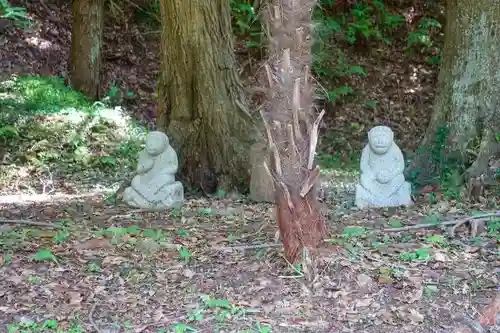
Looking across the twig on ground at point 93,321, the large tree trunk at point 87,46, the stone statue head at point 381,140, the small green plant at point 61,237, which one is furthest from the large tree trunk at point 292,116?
the large tree trunk at point 87,46

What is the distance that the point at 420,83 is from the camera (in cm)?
1514

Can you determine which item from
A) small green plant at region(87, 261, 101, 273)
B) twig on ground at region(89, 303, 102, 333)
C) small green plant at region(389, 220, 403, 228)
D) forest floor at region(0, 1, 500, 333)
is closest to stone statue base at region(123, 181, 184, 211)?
forest floor at region(0, 1, 500, 333)

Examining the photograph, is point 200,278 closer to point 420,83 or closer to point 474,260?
point 474,260

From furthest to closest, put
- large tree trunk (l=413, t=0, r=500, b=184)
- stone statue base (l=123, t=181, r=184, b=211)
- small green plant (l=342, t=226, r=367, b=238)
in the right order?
large tree trunk (l=413, t=0, r=500, b=184) < stone statue base (l=123, t=181, r=184, b=211) < small green plant (l=342, t=226, r=367, b=238)

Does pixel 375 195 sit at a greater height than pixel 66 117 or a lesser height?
lesser

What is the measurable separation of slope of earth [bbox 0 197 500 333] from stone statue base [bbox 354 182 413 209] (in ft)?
3.13

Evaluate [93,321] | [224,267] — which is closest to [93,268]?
[93,321]

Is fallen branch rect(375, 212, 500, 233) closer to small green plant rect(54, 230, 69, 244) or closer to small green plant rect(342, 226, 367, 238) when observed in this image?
small green plant rect(342, 226, 367, 238)

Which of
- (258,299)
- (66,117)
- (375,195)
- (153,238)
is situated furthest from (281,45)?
(66,117)

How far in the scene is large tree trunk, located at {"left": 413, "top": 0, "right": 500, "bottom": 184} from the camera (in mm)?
7914

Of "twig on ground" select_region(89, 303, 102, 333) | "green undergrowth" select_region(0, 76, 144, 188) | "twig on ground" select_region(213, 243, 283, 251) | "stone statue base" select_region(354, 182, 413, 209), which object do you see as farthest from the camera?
"green undergrowth" select_region(0, 76, 144, 188)

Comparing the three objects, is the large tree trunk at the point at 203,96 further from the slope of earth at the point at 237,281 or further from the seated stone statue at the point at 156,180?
the slope of earth at the point at 237,281

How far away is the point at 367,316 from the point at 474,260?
1348 millimetres

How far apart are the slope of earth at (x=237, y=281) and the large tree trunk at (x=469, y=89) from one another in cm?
200
